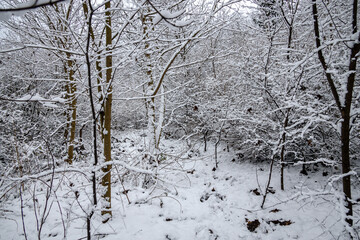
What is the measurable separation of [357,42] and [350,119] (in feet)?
2.66

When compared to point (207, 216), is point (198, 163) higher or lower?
higher

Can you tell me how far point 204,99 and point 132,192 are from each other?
15.1ft

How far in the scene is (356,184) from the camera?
3287 millimetres

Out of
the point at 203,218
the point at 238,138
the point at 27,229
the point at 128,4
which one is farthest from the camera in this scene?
the point at 238,138

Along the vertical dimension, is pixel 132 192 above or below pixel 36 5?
below

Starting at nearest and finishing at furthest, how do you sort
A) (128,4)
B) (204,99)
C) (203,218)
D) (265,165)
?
(203,218)
(128,4)
(265,165)
(204,99)

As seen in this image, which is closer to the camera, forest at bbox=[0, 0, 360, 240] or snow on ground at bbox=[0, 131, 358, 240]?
forest at bbox=[0, 0, 360, 240]

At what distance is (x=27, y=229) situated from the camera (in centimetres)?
245

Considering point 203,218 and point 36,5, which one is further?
point 203,218

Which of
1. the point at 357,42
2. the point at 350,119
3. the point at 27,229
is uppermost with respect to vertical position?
the point at 357,42

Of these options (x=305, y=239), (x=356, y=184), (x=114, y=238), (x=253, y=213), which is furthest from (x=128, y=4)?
(x=356, y=184)

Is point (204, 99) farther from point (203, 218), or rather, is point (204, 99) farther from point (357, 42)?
point (357, 42)

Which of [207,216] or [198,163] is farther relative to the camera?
[198,163]

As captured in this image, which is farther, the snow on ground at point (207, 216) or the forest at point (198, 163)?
the snow on ground at point (207, 216)
